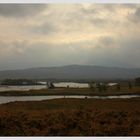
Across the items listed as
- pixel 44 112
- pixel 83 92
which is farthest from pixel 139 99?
pixel 44 112

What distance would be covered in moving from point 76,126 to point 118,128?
30 cm

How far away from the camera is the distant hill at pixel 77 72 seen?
12.1 ft

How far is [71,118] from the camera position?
367cm

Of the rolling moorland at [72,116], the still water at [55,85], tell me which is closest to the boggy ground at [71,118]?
the rolling moorland at [72,116]

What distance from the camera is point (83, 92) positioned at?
3.72 m

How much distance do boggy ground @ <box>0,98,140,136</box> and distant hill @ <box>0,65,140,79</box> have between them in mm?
181

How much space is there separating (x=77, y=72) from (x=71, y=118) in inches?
13.0

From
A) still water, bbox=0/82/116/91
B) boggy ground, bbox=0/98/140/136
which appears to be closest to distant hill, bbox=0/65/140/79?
still water, bbox=0/82/116/91

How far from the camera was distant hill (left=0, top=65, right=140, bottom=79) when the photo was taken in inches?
145

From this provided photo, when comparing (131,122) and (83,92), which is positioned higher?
(83,92)

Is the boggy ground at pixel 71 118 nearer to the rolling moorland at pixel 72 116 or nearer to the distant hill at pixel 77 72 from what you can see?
the rolling moorland at pixel 72 116

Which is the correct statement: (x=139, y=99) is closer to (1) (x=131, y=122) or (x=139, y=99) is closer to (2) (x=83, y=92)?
Answer: (1) (x=131, y=122)

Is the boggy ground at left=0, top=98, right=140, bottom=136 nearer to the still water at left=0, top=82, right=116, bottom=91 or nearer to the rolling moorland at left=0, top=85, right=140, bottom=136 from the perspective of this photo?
the rolling moorland at left=0, top=85, right=140, bottom=136

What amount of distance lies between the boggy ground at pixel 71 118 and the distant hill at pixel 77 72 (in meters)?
0.18
